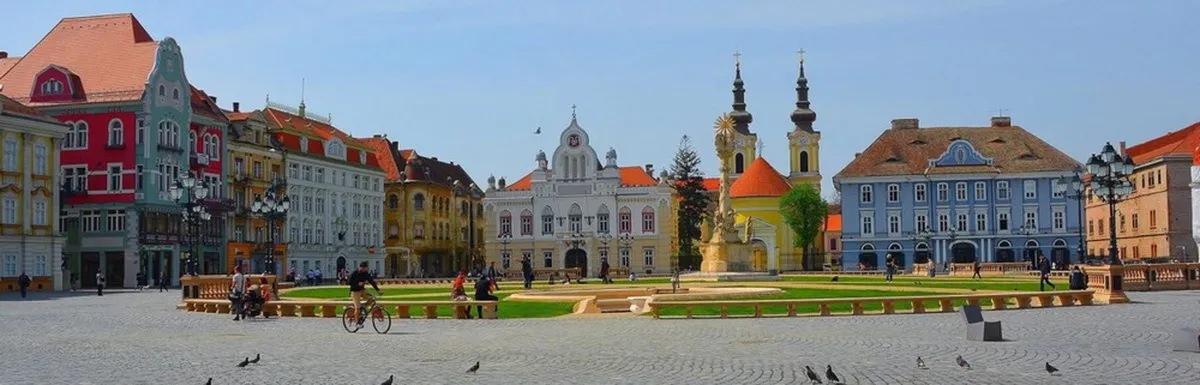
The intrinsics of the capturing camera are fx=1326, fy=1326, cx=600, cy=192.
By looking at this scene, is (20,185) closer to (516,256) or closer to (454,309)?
(454,309)

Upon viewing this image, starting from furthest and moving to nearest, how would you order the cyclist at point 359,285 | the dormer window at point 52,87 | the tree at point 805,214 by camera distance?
1. the tree at point 805,214
2. the dormer window at point 52,87
3. the cyclist at point 359,285

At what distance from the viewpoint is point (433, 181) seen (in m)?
115

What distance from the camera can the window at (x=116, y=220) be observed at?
74438 mm

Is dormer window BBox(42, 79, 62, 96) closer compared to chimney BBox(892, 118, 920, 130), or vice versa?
dormer window BBox(42, 79, 62, 96)

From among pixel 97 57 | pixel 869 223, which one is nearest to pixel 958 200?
pixel 869 223

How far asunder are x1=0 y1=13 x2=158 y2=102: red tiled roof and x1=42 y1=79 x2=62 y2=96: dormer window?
103 cm

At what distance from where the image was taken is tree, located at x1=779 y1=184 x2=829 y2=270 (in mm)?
112675

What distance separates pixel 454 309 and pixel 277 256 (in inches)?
2241

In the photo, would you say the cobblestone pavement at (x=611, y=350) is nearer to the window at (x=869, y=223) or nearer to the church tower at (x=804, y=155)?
the window at (x=869, y=223)

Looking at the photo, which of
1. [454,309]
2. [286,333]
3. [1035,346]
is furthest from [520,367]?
Result: [454,309]

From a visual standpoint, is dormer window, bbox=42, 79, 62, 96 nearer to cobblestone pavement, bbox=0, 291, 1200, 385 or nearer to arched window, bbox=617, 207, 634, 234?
cobblestone pavement, bbox=0, 291, 1200, 385

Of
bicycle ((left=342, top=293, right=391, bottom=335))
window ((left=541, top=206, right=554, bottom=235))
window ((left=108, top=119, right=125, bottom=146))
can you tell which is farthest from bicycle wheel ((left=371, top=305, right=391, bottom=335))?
window ((left=541, top=206, right=554, bottom=235))

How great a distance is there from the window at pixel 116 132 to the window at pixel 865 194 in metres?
57.4

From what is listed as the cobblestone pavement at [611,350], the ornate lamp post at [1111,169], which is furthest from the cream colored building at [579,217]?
the cobblestone pavement at [611,350]
